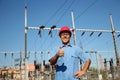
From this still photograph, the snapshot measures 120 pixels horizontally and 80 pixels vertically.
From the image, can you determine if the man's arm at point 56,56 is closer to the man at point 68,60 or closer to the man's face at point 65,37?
the man at point 68,60

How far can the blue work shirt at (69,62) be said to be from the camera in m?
2.91

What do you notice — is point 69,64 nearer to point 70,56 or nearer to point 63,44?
point 70,56

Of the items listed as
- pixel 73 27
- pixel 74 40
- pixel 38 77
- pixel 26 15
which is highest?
pixel 26 15

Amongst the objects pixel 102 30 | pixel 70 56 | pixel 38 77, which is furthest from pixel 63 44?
pixel 38 77

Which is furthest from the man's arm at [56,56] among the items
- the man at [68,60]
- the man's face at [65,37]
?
the man's face at [65,37]

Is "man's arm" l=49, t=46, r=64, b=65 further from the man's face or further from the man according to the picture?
the man's face

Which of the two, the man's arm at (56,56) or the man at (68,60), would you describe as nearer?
the man's arm at (56,56)

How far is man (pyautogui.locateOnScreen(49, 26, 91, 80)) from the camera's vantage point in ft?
9.45

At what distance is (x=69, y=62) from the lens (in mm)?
2957

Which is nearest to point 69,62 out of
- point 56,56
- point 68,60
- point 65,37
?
point 68,60

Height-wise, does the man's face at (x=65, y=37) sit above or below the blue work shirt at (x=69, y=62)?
above

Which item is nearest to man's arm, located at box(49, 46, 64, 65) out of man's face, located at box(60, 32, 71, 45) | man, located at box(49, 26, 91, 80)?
man, located at box(49, 26, 91, 80)

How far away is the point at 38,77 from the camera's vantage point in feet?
104

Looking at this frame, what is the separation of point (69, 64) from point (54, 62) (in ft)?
0.67
